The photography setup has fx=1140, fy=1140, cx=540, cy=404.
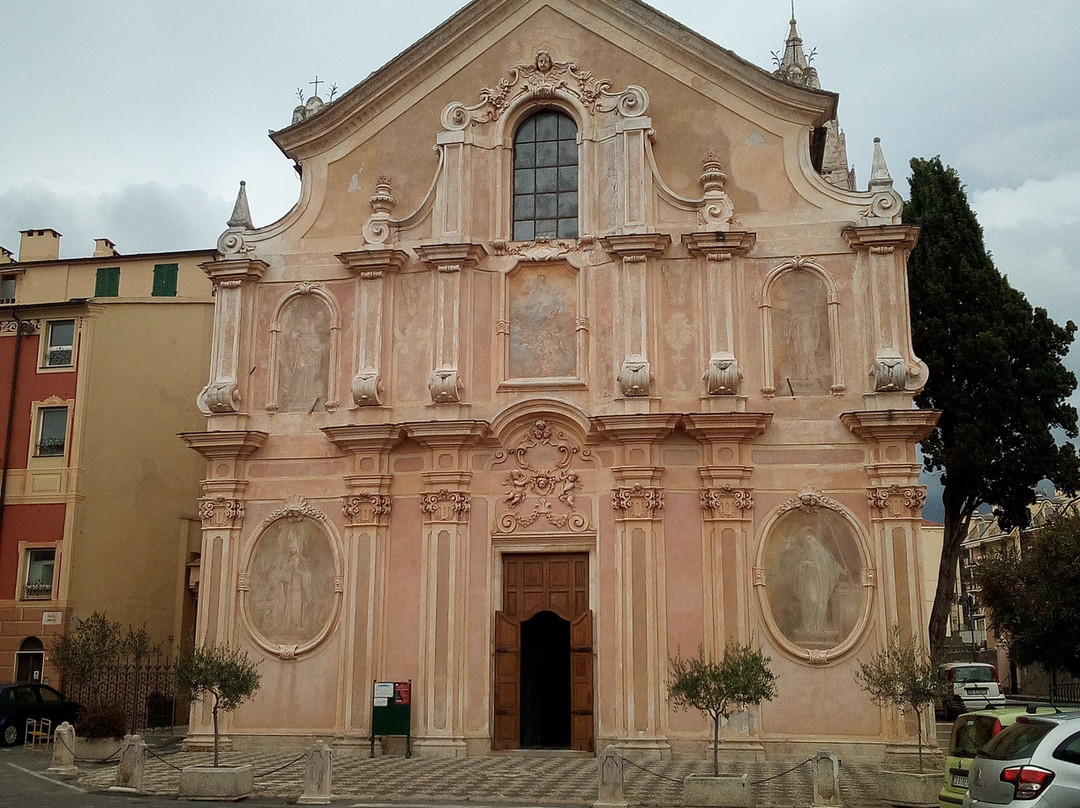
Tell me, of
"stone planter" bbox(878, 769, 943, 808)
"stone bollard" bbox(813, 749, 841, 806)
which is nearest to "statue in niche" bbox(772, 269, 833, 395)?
"stone planter" bbox(878, 769, 943, 808)

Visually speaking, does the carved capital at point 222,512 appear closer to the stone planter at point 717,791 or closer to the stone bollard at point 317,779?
the stone bollard at point 317,779

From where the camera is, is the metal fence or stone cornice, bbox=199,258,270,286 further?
the metal fence

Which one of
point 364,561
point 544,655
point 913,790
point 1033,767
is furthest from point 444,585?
point 1033,767

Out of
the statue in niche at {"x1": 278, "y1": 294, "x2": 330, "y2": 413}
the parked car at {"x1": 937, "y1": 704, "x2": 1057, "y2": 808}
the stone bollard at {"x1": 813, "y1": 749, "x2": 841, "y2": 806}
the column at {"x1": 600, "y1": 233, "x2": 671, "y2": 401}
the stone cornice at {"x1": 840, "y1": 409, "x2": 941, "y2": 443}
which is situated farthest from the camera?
the statue in niche at {"x1": 278, "y1": 294, "x2": 330, "y2": 413}

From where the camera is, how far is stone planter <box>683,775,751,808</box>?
1570 cm

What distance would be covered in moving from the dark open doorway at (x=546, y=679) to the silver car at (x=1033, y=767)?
12.0 metres

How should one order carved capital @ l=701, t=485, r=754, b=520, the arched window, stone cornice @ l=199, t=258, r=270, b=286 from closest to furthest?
carved capital @ l=701, t=485, r=754, b=520 < the arched window < stone cornice @ l=199, t=258, r=270, b=286

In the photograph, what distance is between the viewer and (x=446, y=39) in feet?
81.3

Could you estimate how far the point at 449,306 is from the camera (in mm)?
23391

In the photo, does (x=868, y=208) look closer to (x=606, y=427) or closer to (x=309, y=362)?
(x=606, y=427)

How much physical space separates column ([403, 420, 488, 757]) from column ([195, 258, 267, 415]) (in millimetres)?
4072

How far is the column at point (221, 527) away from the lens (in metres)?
23.0

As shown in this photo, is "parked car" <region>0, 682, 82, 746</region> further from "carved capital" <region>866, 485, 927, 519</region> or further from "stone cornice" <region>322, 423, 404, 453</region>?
"carved capital" <region>866, 485, 927, 519</region>

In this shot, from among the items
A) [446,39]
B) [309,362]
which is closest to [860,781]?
[309,362]
